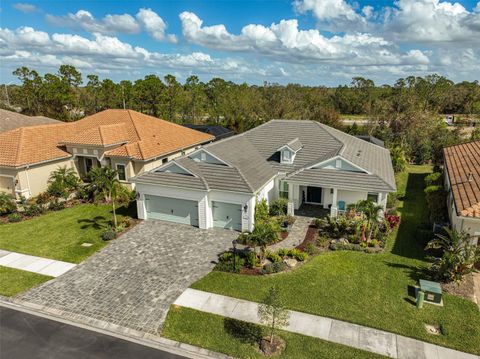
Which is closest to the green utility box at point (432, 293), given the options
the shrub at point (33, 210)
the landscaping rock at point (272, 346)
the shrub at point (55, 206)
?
the landscaping rock at point (272, 346)

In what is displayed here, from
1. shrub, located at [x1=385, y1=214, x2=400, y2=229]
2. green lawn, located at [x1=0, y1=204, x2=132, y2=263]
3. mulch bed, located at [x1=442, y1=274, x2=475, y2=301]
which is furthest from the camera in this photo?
shrub, located at [x1=385, y1=214, x2=400, y2=229]

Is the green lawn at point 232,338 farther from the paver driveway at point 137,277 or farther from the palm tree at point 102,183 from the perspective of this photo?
the palm tree at point 102,183

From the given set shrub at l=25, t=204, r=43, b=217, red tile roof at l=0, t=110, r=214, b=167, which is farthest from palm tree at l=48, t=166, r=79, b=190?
shrub at l=25, t=204, r=43, b=217

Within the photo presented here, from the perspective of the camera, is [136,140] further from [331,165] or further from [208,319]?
[208,319]

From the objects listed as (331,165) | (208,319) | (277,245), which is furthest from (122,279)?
(331,165)

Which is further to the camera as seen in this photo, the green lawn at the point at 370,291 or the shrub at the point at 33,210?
the shrub at the point at 33,210

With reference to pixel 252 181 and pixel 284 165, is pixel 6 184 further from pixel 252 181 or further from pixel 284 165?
pixel 284 165

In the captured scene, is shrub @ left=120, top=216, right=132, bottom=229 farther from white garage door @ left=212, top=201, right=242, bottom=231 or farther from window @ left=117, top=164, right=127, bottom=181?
window @ left=117, top=164, right=127, bottom=181

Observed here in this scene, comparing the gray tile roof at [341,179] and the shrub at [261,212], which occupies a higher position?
the gray tile roof at [341,179]
